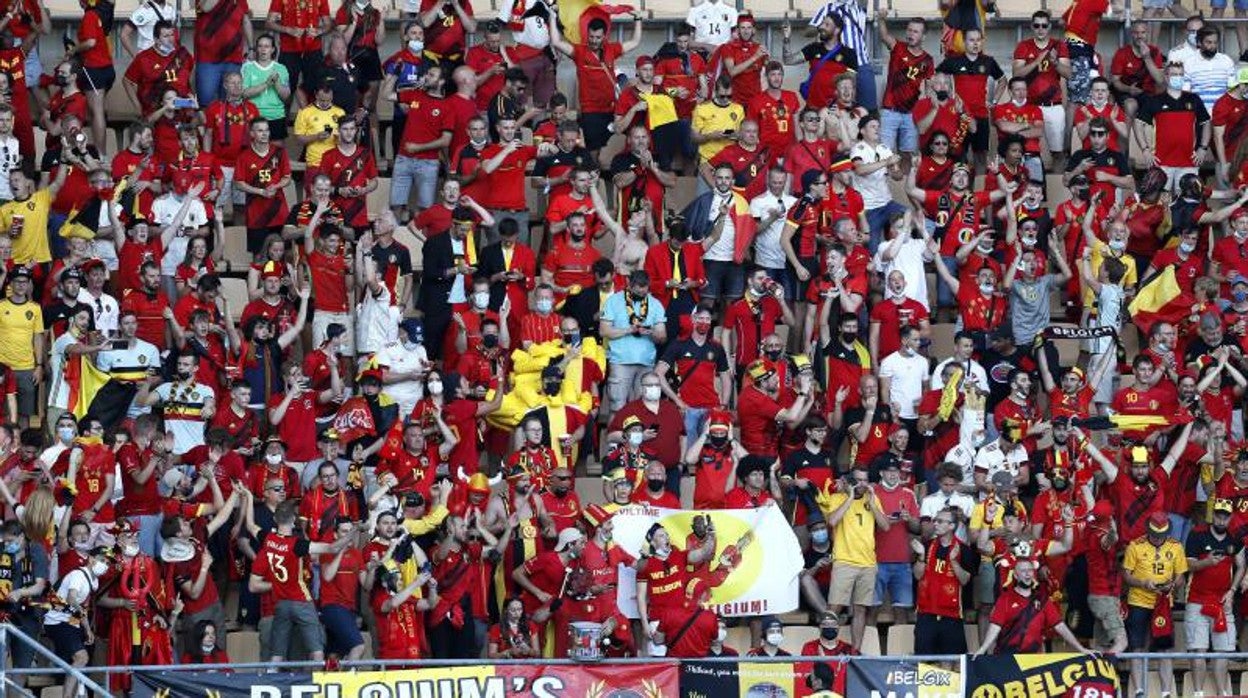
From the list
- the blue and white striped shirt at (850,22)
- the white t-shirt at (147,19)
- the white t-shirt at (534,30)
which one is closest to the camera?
the white t-shirt at (147,19)

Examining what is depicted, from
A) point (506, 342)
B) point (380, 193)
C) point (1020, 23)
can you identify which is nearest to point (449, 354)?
point (506, 342)

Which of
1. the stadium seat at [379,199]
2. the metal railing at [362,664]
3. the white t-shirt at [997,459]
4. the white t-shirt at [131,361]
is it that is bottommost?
the metal railing at [362,664]

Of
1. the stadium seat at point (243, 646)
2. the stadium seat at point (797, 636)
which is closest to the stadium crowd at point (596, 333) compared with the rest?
the stadium seat at point (243, 646)

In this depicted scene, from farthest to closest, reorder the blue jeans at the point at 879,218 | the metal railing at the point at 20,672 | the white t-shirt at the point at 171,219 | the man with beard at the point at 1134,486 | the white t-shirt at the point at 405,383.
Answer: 1. the blue jeans at the point at 879,218
2. the white t-shirt at the point at 171,219
3. the man with beard at the point at 1134,486
4. the white t-shirt at the point at 405,383
5. the metal railing at the point at 20,672

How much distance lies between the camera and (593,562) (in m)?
25.1

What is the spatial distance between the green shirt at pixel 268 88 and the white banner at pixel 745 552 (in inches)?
205

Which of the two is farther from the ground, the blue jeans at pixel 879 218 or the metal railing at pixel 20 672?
the blue jeans at pixel 879 218

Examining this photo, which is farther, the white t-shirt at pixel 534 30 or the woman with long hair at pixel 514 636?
the white t-shirt at pixel 534 30

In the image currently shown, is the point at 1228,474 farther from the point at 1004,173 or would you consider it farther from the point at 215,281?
the point at 215,281

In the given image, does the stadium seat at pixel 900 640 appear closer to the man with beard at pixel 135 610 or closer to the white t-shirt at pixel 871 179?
the white t-shirt at pixel 871 179

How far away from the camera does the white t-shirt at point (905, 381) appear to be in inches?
1070

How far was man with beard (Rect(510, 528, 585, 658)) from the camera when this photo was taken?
2514cm

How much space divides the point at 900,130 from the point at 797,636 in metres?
5.61

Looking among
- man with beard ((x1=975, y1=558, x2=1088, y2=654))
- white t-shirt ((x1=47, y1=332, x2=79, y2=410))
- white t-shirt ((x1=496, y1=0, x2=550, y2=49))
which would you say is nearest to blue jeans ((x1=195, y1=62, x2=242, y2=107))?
white t-shirt ((x1=496, y1=0, x2=550, y2=49))
